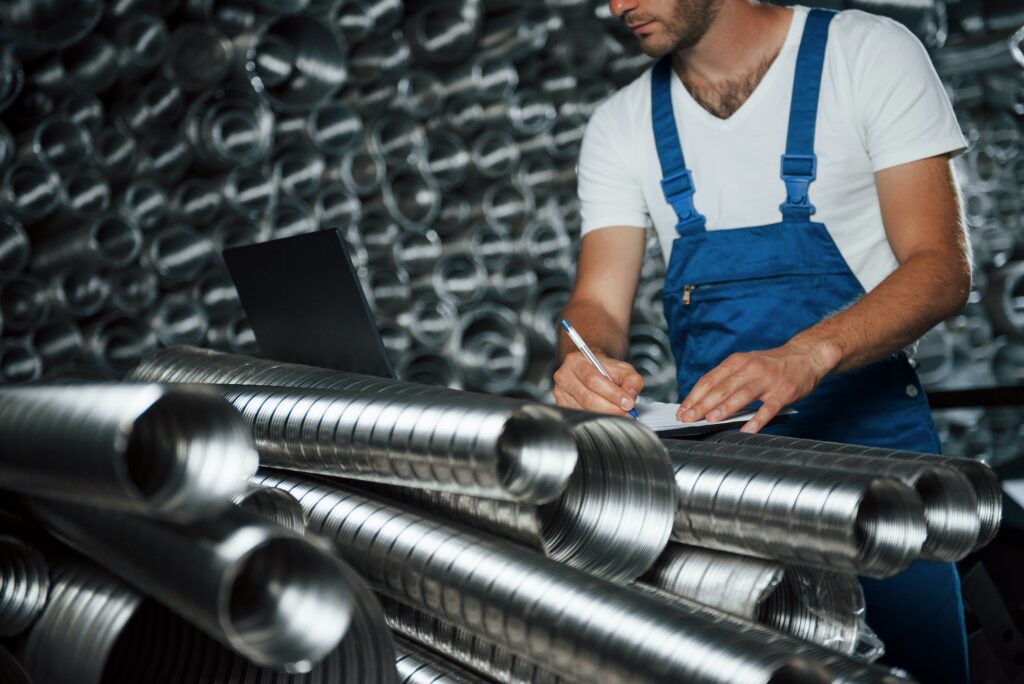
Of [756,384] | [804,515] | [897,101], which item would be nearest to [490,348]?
[897,101]

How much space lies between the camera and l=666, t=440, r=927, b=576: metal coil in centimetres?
60

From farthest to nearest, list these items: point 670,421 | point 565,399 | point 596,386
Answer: point 565,399 < point 596,386 < point 670,421

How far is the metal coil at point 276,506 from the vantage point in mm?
621

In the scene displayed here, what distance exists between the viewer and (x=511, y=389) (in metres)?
2.98

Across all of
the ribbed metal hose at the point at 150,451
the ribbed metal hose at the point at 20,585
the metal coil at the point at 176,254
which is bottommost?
the metal coil at the point at 176,254

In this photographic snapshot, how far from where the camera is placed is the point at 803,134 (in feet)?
5.42

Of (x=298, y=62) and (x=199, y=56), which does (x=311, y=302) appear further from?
(x=298, y=62)

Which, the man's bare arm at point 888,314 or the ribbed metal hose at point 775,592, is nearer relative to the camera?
the ribbed metal hose at point 775,592

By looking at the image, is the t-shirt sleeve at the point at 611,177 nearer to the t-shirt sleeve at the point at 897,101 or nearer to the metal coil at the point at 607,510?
the t-shirt sleeve at the point at 897,101

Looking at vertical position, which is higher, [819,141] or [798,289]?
[819,141]

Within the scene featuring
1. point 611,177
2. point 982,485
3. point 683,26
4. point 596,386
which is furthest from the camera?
point 611,177

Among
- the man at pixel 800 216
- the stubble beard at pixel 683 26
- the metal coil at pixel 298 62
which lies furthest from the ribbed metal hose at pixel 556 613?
the metal coil at pixel 298 62

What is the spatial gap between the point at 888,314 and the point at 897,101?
394mm

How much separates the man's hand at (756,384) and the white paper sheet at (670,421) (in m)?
Result: 0.02
